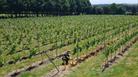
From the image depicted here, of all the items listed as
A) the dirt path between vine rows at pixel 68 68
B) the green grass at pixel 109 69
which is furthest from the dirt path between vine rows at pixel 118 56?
the dirt path between vine rows at pixel 68 68

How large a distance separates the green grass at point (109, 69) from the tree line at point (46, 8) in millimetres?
79722

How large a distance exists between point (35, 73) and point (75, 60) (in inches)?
195

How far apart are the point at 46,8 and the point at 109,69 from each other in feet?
345

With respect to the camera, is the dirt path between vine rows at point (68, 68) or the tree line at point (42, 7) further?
the tree line at point (42, 7)

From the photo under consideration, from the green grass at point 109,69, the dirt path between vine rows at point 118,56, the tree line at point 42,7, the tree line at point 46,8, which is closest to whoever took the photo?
the green grass at point 109,69

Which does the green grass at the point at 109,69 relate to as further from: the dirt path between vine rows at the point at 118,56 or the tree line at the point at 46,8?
the tree line at the point at 46,8

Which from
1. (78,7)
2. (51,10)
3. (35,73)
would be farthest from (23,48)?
(78,7)

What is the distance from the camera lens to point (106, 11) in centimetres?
16900

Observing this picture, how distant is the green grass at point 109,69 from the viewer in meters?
22.5

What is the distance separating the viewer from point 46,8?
127438mm

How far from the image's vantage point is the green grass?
22.5 meters

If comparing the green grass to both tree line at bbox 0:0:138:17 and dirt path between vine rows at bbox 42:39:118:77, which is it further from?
tree line at bbox 0:0:138:17

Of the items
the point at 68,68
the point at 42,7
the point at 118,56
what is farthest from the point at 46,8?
the point at 68,68

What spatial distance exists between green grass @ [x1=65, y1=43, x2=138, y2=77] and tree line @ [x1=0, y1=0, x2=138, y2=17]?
7972cm
